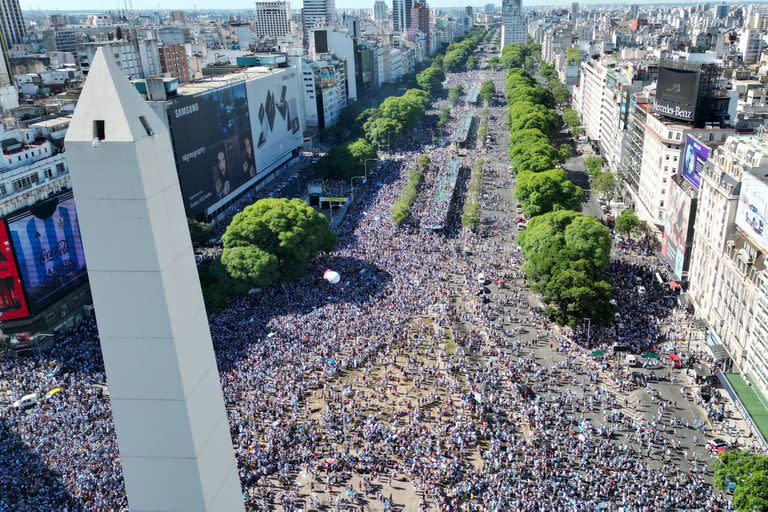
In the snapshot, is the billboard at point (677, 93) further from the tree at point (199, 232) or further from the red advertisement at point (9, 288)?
the red advertisement at point (9, 288)

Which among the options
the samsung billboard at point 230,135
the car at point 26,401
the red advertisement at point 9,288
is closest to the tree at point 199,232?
the samsung billboard at point 230,135

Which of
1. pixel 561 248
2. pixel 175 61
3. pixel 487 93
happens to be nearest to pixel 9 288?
pixel 561 248

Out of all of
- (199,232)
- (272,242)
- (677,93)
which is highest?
Answer: (677,93)

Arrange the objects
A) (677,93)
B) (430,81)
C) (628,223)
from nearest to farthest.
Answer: (677,93), (628,223), (430,81)

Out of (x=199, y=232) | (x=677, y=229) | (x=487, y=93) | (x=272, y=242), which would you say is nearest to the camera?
(x=677, y=229)

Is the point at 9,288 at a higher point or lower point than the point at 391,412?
higher

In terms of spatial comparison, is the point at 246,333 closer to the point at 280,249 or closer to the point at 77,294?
the point at 280,249

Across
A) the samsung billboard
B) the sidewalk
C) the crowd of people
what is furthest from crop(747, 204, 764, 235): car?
the samsung billboard

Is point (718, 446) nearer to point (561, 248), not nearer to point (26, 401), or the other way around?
point (561, 248)

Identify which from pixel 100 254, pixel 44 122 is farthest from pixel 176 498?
pixel 44 122
